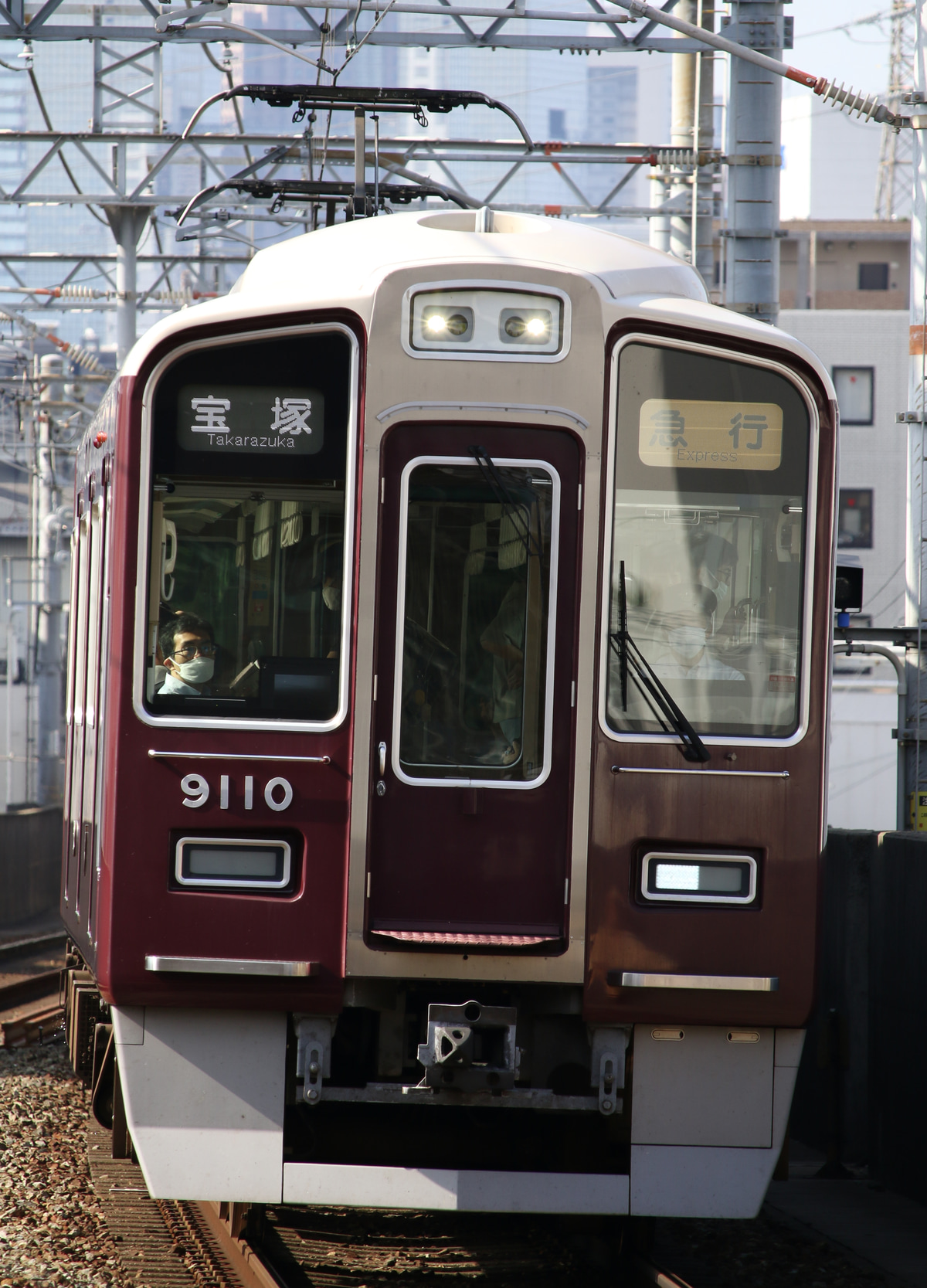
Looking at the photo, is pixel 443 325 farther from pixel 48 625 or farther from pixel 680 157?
pixel 48 625

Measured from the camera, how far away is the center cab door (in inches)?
189

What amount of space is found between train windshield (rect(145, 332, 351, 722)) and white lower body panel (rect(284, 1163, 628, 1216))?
4.76 feet

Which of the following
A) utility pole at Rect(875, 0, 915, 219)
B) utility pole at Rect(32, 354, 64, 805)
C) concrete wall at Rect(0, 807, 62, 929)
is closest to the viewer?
concrete wall at Rect(0, 807, 62, 929)

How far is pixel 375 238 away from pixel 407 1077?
2.64m

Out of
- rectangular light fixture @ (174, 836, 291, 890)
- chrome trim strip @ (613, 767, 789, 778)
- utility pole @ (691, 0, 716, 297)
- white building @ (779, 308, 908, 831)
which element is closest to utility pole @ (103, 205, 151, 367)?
utility pole @ (691, 0, 716, 297)

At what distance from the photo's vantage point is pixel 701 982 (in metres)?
4.79

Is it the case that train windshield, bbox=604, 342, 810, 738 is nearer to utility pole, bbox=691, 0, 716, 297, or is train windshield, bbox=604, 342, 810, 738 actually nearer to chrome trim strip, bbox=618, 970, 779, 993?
chrome trim strip, bbox=618, 970, 779, 993

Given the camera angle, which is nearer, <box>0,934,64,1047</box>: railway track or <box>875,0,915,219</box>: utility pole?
<box>0,934,64,1047</box>: railway track

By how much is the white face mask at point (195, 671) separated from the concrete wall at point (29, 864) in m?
18.7

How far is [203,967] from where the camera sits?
472 centimetres

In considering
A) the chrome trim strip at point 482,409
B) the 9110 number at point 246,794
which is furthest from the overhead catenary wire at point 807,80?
the 9110 number at point 246,794

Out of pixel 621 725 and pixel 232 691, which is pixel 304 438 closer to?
pixel 232 691

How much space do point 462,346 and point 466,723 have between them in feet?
3.64

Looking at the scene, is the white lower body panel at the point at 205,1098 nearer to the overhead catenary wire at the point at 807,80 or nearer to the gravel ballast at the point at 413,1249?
the gravel ballast at the point at 413,1249
